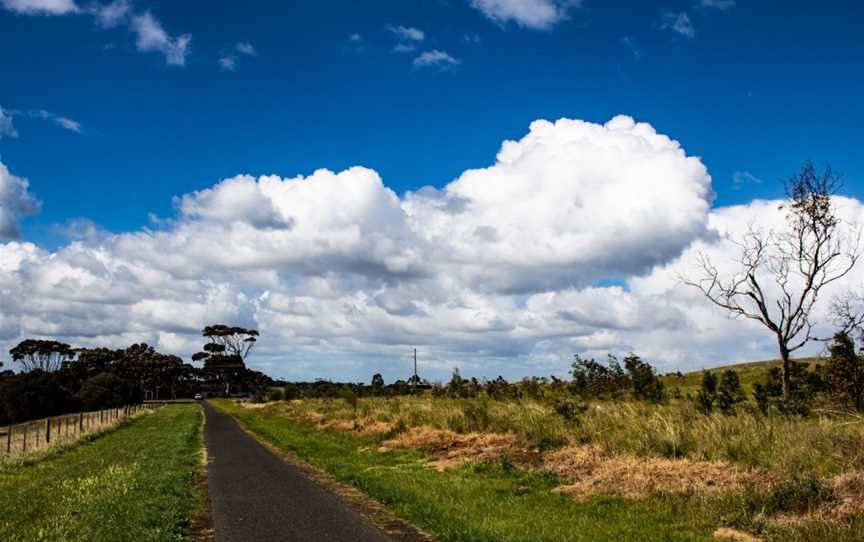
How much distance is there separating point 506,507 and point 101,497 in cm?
861

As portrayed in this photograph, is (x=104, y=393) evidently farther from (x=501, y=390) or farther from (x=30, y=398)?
(x=501, y=390)

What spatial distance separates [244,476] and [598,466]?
384 inches

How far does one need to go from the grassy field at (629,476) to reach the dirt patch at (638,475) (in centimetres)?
4

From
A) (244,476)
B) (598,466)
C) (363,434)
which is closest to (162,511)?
(244,476)

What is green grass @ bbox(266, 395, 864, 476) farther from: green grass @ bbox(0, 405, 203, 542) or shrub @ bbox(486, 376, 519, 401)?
green grass @ bbox(0, 405, 203, 542)

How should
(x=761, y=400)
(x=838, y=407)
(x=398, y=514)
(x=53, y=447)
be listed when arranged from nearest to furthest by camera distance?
(x=398, y=514) → (x=838, y=407) → (x=761, y=400) → (x=53, y=447)

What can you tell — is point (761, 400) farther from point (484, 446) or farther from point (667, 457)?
point (484, 446)

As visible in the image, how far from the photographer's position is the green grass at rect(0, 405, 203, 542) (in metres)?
10.9

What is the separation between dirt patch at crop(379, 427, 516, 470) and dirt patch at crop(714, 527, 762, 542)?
8.97m

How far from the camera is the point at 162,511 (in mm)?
12656

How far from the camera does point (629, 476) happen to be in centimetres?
1387

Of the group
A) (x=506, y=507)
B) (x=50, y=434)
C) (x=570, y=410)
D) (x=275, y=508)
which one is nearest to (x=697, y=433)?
(x=506, y=507)

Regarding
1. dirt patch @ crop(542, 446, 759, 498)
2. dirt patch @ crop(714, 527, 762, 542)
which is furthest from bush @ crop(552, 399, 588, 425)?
dirt patch @ crop(714, 527, 762, 542)

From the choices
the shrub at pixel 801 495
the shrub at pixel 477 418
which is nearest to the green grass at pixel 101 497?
the shrub at pixel 477 418
